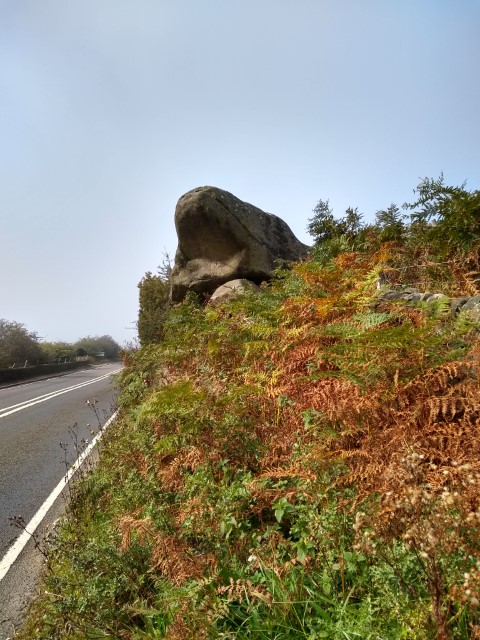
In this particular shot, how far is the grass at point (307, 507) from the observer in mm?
1855

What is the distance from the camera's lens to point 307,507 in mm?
2621

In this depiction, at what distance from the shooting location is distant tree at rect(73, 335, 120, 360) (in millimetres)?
69500

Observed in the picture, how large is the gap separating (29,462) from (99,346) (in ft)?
230

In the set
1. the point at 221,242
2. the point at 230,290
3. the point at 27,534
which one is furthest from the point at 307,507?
the point at 221,242

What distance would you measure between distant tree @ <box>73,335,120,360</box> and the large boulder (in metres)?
59.9

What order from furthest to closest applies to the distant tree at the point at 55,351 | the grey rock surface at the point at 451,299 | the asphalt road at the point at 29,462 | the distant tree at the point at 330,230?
the distant tree at the point at 55,351
the distant tree at the point at 330,230
the asphalt road at the point at 29,462
the grey rock surface at the point at 451,299

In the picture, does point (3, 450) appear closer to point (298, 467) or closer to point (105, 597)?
point (105, 597)

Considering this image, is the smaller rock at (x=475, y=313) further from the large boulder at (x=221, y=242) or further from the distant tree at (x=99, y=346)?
the distant tree at (x=99, y=346)

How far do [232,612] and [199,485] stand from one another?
4.03 feet

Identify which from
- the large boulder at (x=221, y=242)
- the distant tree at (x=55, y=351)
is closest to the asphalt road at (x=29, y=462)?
the large boulder at (x=221, y=242)

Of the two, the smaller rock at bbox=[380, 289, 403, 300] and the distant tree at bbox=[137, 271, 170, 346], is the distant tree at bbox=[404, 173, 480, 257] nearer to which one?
the smaller rock at bbox=[380, 289, 403, 300]

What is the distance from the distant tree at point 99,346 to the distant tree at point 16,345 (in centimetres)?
2979

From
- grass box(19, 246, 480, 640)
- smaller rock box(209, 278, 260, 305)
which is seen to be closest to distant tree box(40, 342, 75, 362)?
smaller rock box(209, 278, 260, 305)

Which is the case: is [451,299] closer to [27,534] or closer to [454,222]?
[454,222]
